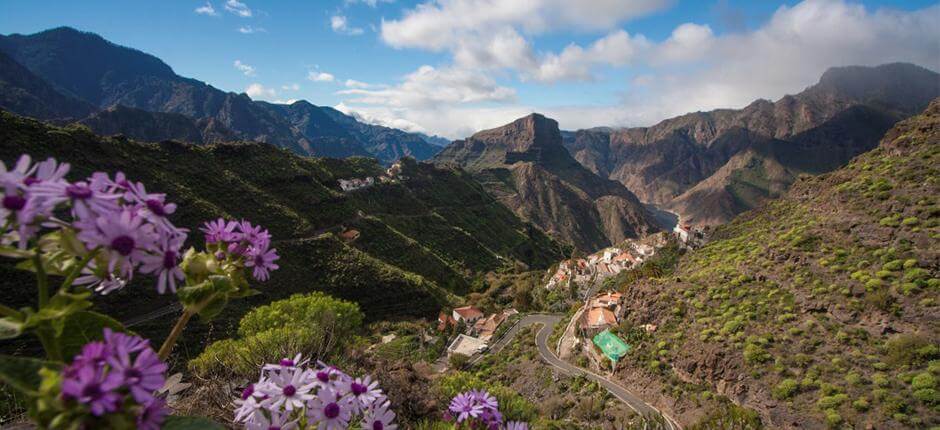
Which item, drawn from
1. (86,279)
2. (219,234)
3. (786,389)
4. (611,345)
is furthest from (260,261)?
(611,345)

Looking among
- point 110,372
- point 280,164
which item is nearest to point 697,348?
point 110,372

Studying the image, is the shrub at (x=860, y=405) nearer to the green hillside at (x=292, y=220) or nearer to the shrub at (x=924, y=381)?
the shrub at (x=924, y=381)

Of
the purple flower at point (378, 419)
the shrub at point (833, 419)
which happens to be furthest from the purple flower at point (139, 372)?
the shrub at point (833, 419)

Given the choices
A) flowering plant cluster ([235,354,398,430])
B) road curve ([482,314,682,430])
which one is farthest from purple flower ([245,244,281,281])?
road curve ([482,314,682,430])

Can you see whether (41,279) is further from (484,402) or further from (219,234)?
(484,402)

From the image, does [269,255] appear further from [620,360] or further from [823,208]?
[823,208]

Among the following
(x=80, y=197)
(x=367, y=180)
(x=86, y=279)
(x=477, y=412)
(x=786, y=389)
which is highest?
(x=80, y=197)

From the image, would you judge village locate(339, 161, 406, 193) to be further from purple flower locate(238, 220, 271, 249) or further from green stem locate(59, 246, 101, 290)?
green stem locate(59, 246, 101, 290)

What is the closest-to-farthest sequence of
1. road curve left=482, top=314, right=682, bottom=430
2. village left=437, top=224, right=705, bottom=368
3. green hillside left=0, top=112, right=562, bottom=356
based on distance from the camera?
road curve left=482, top=314, right=682, bottom=430
village left=437, top=224, right=705, bottom=368
green hillside left=0, top=112, right=562, bottom=356
